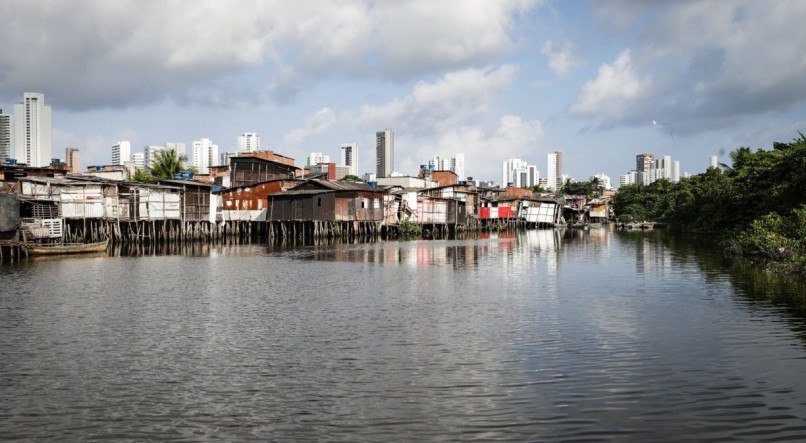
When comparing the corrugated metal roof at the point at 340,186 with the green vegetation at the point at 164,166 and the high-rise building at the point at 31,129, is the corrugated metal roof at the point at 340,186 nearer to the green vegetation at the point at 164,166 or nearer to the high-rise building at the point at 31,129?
the green vegetation at the point at 164,166

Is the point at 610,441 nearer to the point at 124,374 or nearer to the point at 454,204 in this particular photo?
the point at 124,374

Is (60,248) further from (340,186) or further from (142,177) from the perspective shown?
(142,177)

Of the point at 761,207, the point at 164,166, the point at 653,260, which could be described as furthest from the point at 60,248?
the point at 761,207


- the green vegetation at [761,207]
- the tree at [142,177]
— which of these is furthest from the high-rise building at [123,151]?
the green vegetation at [761,207]

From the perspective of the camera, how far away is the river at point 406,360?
9.47 meters

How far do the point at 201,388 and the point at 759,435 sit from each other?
907 centimetres

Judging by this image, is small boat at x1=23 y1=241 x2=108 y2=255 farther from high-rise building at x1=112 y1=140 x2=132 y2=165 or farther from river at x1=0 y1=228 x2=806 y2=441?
high-rise building at x1=112 y1=140 x2=132 y2=165

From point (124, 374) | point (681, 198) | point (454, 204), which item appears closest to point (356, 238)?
point (454, 204)

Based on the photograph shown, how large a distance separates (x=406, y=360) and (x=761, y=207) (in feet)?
106

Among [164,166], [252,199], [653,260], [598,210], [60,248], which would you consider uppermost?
[164,166]

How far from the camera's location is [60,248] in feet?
130

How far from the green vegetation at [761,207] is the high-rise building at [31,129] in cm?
11589

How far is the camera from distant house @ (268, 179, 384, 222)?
58.6 m

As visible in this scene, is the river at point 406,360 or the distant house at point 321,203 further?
the distant house at point 321,203
